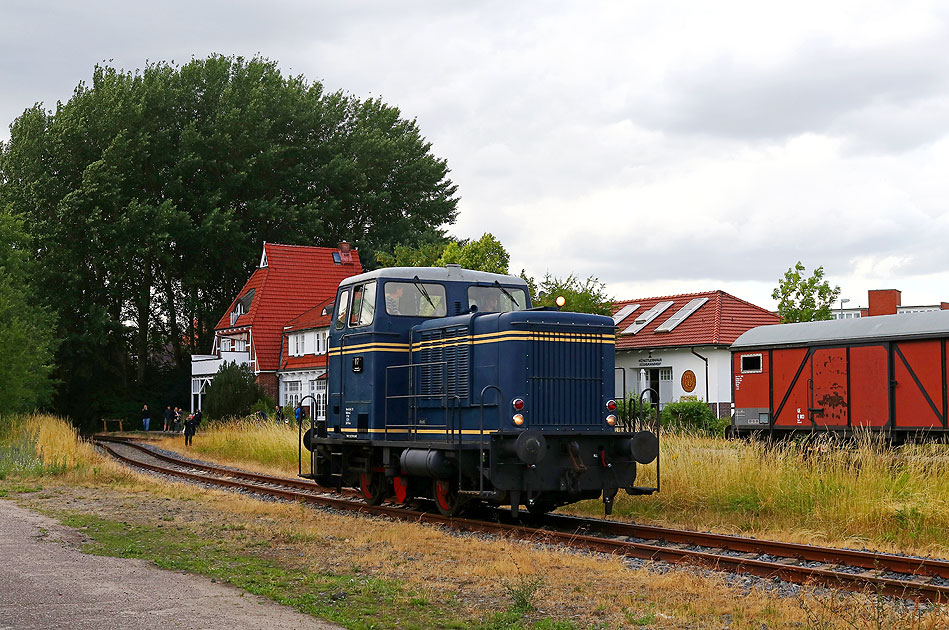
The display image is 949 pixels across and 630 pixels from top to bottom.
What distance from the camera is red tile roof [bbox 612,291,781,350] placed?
36.9m

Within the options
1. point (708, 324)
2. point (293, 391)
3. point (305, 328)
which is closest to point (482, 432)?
point (708, 324)

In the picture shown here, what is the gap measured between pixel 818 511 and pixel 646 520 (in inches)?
87.4

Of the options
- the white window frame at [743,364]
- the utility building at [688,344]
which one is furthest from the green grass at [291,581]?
the utility building at [688,344]

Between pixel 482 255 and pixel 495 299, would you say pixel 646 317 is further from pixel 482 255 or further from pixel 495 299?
pixel 495 299

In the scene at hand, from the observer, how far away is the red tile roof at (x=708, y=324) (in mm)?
36906

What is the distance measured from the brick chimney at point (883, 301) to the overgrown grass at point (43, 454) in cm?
3106

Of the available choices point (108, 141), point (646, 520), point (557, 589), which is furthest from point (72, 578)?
point (108, 141)

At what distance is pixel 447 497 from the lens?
13062 millimetres

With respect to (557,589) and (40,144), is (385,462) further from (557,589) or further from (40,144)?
(40,144)

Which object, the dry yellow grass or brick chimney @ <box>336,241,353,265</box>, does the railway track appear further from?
brick chimney @ <box>336,241,353,265</box>

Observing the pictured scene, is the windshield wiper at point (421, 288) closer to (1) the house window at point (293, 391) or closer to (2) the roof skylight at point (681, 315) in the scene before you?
(2) the roof skylight at point (681, 315)

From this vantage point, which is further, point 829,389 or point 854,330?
point 829,389

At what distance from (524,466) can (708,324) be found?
27.6 m

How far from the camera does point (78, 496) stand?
16125 millimetres
